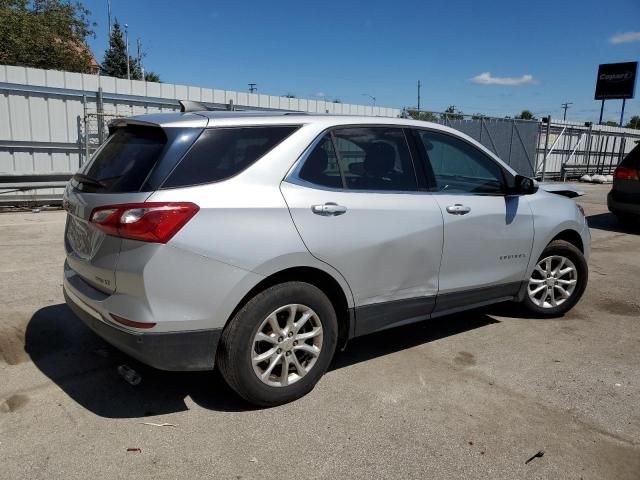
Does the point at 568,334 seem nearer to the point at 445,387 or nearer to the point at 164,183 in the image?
the point at 445,387

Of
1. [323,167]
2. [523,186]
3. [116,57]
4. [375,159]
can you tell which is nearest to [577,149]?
[523,186]

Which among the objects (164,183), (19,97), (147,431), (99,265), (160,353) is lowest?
(147,431)

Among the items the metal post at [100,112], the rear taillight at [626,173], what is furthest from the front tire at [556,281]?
the metal post at [100,112]

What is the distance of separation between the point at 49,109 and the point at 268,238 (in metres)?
9.42

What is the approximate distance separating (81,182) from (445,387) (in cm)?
270

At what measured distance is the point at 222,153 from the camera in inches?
116

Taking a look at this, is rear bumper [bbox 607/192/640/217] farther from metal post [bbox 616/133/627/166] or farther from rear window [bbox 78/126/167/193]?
metal post [bbox 616/133/627/166]

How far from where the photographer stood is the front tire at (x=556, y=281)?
482cm

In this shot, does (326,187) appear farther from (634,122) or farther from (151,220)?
(634,122)

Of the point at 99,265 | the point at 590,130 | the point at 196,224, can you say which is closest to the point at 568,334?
the point at 196,224

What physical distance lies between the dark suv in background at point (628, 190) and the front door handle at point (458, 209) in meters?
7.36

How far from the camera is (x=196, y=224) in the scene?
8.98ft

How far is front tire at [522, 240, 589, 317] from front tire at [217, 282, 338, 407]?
92.1 inches

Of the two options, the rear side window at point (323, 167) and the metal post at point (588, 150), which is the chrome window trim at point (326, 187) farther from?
the metal post at point (588, 150)
